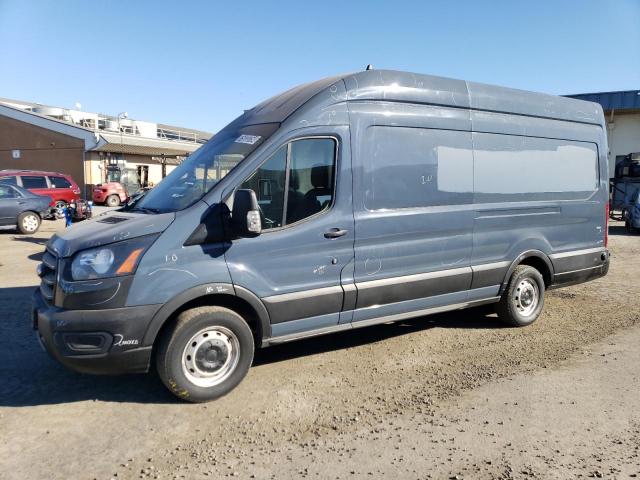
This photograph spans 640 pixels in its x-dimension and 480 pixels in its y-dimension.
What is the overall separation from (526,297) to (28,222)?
14478 mm

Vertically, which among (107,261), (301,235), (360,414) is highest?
(301,235)

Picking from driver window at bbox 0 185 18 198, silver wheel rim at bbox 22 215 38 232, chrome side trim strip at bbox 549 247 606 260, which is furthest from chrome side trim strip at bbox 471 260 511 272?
driver window at bbox 0 185 18 198

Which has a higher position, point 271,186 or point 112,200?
point 112,200

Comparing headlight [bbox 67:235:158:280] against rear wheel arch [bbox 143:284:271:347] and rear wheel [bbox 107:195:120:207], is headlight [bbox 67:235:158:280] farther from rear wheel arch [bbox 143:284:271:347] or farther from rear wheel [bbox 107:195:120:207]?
rear wheel [bbox 107:195:120:207]

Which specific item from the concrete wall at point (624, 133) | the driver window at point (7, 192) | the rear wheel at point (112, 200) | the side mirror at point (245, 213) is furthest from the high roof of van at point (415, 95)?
the rear wheel at point (112, 200)

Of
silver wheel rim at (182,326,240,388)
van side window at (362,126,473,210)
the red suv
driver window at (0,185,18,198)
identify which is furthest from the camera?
the red suv

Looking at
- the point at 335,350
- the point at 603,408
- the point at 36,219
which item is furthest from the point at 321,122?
the point at 36,219

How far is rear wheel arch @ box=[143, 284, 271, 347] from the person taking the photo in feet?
12.5

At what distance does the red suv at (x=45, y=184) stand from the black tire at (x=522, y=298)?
16.0 metres

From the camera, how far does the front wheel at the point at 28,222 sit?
1509 cm

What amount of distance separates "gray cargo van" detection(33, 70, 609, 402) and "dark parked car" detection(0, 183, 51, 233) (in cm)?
1240

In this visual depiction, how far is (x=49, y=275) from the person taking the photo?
405 cm

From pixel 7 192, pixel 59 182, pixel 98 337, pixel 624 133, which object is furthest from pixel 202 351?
pixel 624 133

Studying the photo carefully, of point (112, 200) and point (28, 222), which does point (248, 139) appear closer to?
point (28, 222)
